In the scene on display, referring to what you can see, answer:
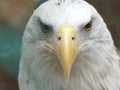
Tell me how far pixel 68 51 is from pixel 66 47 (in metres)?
0.02

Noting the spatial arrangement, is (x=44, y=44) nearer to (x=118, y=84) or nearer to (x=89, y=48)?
(x=89, y=48)

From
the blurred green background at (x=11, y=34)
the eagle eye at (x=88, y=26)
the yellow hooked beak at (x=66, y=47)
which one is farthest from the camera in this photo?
the blurred green background at (x=11, y=34)

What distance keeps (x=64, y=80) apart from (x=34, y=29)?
0.71 ft

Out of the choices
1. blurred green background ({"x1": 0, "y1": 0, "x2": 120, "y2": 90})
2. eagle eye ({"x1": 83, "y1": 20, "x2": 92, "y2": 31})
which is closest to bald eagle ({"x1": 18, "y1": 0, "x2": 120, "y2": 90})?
eagle eye ({"x1": 83, "y1": 20, "x2": 92, "y2": 31})

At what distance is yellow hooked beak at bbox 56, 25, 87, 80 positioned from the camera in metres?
1.69

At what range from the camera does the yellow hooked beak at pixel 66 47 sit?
1.69 meters

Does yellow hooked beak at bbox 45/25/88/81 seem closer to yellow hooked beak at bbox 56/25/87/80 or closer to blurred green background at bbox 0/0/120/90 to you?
yellow hooked beak at bbox 56/25/87/80

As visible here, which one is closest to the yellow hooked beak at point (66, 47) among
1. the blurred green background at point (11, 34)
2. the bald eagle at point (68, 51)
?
the bald eagle at point (68, 51)

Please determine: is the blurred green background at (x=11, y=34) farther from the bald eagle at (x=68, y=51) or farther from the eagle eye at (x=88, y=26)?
the eagle eye at (x=88, y=26)

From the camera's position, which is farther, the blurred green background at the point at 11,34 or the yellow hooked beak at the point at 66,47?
the blurred green background at the point at 11,34

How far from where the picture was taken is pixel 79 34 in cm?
179

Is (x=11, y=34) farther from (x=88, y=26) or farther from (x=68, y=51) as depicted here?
(x=68, y=51)

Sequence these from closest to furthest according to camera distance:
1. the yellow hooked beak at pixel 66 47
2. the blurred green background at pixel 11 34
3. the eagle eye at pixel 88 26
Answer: the yellow hooked beak at pixel 66 47, the eagle eye at pixel 88 26, the blurred green background at pixel 11 34

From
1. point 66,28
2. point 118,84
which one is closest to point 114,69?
point 118,84
